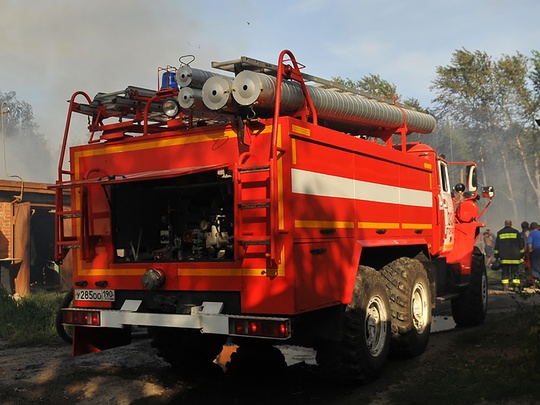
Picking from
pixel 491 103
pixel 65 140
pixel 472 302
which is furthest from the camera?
pixel 491 103

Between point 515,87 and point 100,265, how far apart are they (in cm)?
3589

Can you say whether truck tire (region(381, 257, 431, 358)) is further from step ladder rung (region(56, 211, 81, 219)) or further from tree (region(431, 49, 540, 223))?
tree (region(431, 49, 540, 223))

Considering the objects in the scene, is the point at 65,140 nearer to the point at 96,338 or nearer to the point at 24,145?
the point at 96,338

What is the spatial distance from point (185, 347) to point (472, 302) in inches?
185

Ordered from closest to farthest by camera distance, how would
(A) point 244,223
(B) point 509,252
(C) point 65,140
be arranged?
(A) point 244,223
(C) point 65,140
(B) point 509,252

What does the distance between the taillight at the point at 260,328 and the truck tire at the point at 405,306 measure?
2.34m

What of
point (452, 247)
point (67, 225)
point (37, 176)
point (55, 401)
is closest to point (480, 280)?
point (452, 247)

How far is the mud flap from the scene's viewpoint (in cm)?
632

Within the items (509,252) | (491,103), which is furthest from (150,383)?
(491,103)

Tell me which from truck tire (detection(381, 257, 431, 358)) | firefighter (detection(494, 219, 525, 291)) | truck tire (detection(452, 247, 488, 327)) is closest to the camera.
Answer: truck tire (detection(381, 257, 431, 358))

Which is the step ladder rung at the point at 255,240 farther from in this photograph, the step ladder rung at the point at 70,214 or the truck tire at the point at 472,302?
the truck tire at the point at 472,302

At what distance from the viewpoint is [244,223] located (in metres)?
5.20

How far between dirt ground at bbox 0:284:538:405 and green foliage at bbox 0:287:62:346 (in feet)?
3.14

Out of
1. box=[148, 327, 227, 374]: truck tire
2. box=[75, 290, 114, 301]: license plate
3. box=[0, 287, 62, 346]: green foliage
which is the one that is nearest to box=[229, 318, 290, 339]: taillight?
box=[75, 290, 114, 301]: license plate
